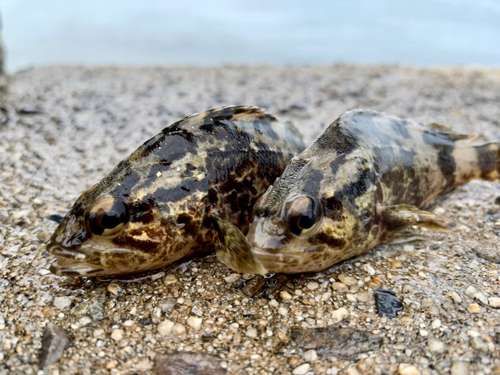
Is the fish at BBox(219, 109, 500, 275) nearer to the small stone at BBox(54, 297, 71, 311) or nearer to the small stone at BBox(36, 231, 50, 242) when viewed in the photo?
the small stone at BBox(54, 297, 71, 311)

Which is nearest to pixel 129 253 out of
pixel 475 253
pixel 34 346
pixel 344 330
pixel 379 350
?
pixel 34 346

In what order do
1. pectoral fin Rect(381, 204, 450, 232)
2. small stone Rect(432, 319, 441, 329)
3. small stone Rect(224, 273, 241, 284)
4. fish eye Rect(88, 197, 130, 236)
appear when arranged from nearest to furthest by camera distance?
small stone Rect(432, 319, 441, 329) < fish eye Rect(88, 197, 130, 236) < small stone Rect(224, 273, 241, 284) < pectoral fin Rect(381, 204, 450, 232)

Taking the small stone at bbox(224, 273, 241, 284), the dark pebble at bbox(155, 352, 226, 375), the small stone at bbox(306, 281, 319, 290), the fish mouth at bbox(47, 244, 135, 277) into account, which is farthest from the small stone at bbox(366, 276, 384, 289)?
the fish mouth at bbox(47, 244, 135, 277)

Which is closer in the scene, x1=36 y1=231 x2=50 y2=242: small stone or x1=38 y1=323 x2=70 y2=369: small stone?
x1=38 y1=323 x2=70 y2=369: small stone

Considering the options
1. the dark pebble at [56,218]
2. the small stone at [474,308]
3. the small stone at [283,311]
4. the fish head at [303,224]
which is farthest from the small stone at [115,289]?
the small stone at [474,308]

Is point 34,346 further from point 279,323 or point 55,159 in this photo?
point 55,159

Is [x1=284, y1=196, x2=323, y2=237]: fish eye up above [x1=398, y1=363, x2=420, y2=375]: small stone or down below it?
above
